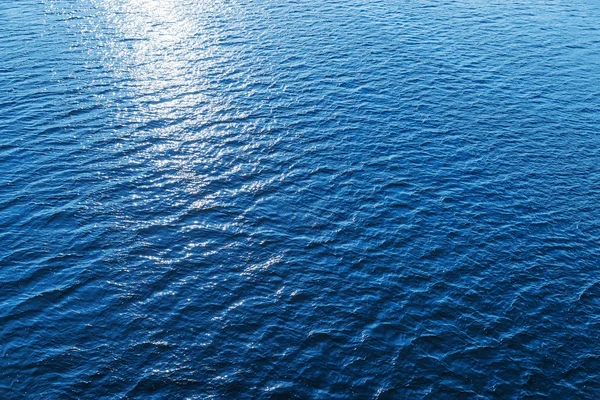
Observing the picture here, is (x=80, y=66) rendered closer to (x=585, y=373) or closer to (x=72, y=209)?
(x=72, y=209)

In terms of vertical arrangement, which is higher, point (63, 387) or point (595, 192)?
point (63, 387)

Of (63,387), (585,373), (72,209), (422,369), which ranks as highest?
(72,209)

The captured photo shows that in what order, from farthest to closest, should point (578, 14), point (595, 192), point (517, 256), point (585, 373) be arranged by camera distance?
point (578, 14), point (595, 192), point (517, 256), point (585, 373)

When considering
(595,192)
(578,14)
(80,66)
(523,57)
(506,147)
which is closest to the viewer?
(595,192)

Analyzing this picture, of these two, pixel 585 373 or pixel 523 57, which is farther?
pixel 523 57

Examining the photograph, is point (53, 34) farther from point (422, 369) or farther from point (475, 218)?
point (422, 369)

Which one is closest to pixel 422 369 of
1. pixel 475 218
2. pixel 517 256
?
pixel 517 256
